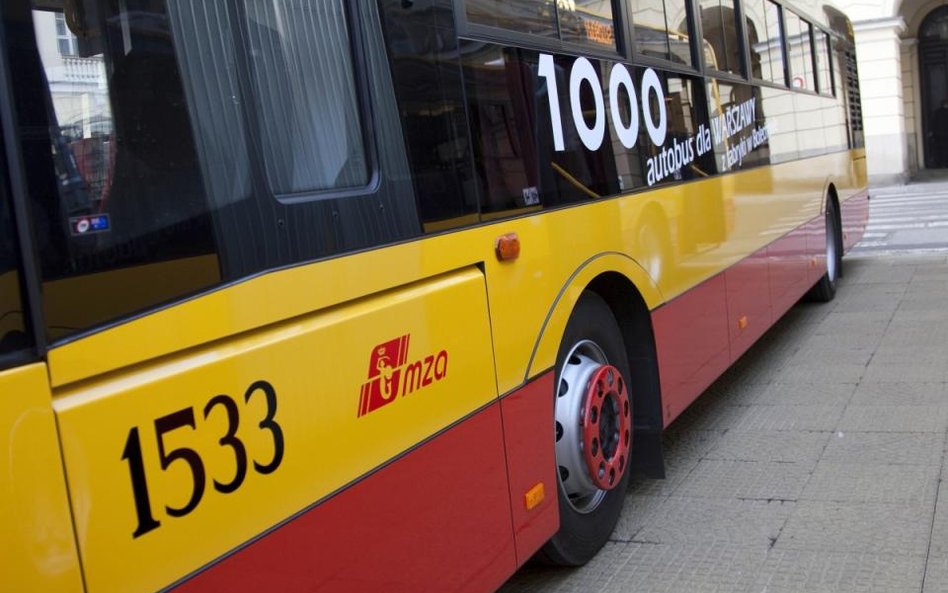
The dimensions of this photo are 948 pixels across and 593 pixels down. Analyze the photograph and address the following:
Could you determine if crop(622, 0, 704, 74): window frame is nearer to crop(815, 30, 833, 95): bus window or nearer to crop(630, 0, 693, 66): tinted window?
crop(630, 0, 693, 66): tinted window

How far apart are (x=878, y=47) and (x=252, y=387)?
90.1 feet

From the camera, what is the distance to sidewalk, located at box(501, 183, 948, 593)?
12.7 ft

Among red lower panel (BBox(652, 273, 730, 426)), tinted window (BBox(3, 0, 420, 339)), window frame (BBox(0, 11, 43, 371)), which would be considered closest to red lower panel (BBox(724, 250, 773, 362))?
red lower panel (BBox(652, 273, 730, 426))

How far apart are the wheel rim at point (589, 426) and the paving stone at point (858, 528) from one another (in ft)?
2.56

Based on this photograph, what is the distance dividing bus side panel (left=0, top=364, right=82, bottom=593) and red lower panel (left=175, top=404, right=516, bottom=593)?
0.31 meters

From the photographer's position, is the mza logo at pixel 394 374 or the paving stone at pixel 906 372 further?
the paving stone at pixel 906 372

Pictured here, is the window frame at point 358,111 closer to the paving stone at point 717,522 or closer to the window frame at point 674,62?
the window frame at point 674,62

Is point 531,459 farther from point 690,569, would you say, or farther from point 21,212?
point 21,212

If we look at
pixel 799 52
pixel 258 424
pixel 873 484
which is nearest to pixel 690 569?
pixel 873 484

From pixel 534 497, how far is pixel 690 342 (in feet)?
6.46

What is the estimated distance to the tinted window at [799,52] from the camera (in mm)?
8273

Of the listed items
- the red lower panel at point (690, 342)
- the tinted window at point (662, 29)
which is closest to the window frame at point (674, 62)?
the tinted window at point (662, 29)

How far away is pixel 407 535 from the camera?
258 cm

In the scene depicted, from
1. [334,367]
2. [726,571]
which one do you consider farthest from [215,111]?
[726,571]
